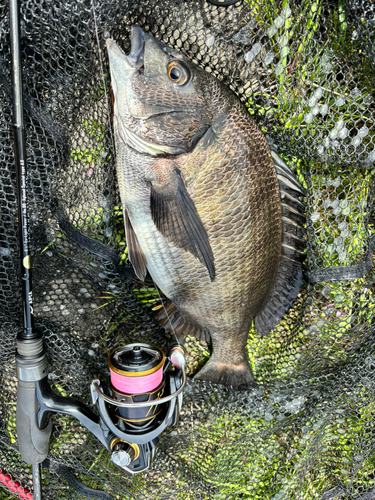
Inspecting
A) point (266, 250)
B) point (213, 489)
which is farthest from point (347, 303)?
point (213, 489)

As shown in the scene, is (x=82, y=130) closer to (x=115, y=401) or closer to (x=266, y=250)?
(x=266, y=250)

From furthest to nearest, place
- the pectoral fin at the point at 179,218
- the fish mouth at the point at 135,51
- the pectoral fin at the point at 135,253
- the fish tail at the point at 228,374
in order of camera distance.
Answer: the fish tail at the point at 228,374 < the pectoral fin at the point at 135,253 < the pectoral fin at the point at 179,218 < the fish mouth at the point at 135,51

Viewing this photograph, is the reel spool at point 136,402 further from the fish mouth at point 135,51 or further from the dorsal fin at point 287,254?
the fish mouth at point 135,51

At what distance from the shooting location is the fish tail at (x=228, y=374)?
158 centimetres

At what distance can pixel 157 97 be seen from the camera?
1188mm

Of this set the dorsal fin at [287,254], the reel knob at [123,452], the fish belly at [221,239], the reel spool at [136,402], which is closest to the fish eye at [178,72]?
the fish belly at [221,239]

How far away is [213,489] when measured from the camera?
5.82ft

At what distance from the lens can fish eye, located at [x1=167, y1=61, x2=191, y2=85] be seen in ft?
3.87

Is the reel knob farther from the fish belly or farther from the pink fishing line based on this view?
the fish belly

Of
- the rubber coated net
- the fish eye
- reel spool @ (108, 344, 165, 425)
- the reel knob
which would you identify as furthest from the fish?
the reel knob

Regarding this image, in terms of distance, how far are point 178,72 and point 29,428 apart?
1396 millimetres

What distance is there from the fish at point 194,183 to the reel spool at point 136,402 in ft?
0.91

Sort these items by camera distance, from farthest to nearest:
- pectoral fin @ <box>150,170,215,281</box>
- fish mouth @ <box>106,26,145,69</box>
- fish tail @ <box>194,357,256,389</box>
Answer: fish tail @ <box>194,357,256,389</box> < pectoral fin @ <box>150,170,215,281</box> < fish mouth @ <box>106,26,145,69</box>

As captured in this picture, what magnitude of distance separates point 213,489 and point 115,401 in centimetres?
90
